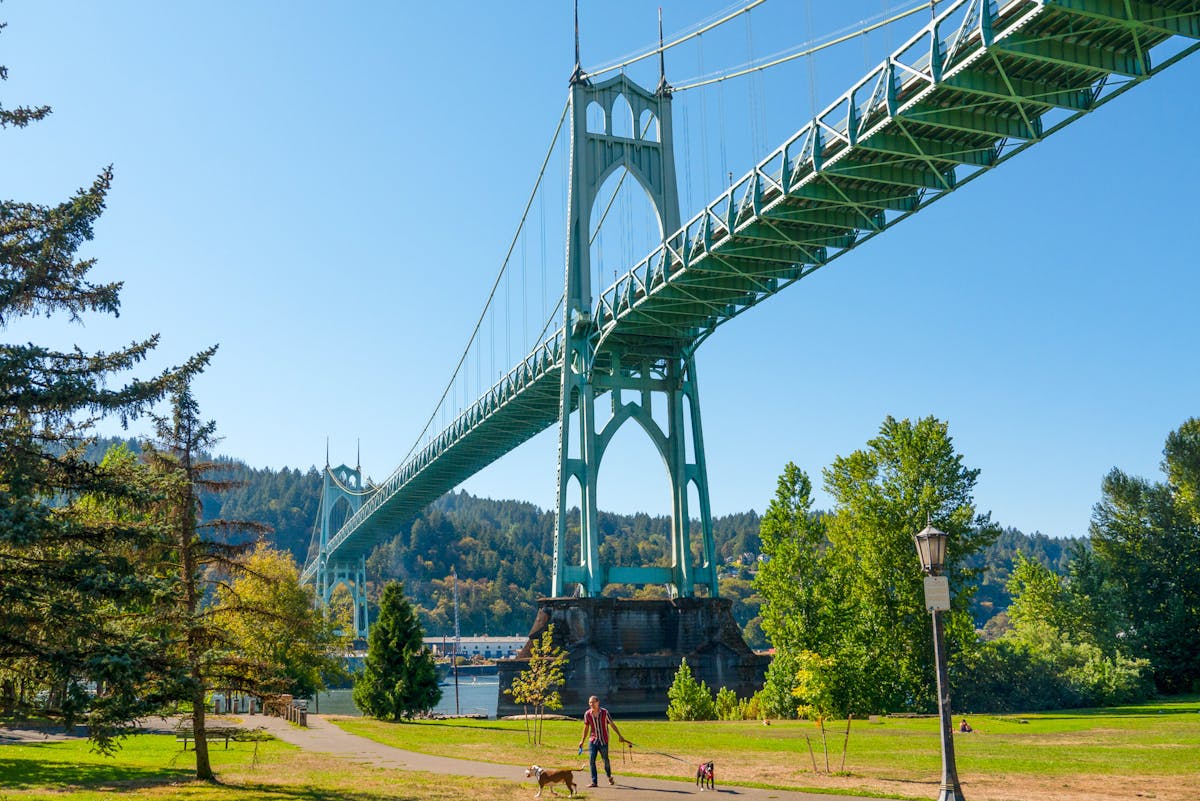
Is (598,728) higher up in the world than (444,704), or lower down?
higher up

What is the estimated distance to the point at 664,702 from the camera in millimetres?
44625

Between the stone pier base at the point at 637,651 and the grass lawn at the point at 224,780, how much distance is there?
66.8ft

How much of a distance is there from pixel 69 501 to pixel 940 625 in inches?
492

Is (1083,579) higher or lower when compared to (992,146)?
lower

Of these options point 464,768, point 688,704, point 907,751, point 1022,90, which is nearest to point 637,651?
point 688,704

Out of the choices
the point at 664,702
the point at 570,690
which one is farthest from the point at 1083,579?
the point at 570,690

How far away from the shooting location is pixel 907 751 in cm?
2364

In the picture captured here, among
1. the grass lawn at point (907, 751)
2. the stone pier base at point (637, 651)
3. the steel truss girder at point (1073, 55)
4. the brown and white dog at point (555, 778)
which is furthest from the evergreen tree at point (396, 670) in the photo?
the steel truss girder at point (1073, 55)

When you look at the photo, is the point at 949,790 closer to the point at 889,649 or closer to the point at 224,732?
the point at 224,732

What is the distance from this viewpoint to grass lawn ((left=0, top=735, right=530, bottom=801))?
54.2 feet

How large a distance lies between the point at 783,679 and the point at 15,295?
18.2m

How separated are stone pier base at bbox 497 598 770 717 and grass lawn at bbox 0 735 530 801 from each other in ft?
66.8

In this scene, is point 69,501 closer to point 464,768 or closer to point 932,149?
point 464,768

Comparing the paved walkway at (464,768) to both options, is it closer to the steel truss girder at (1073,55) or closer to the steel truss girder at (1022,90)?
the steel truss girder at (1073,55)
